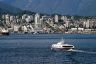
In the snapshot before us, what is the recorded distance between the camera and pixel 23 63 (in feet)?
168

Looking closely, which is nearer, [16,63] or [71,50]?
[16,63]

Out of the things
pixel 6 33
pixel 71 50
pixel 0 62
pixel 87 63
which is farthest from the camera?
pixel 6 33

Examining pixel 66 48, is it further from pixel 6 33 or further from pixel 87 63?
pixel 6 33

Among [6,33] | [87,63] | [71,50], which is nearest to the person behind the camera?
[87,63]

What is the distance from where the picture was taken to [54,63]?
5069cm

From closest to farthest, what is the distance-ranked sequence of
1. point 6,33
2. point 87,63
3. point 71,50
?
point 87,63
point 71,50
point 6,33

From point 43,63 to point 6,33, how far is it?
149639 millimetres

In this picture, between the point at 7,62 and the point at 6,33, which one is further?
the point at 6,33

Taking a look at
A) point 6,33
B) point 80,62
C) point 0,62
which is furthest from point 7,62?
point 6,33

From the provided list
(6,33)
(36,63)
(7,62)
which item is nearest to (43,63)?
(36,63)

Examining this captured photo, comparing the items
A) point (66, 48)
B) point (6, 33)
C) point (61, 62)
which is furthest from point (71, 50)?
point (6, 33)

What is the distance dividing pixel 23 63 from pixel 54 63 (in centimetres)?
308

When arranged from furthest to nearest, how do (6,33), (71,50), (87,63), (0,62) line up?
(6,33), (71,50), (0,62), (87,63)

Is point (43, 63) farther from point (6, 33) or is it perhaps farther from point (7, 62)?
point (6, 33)
